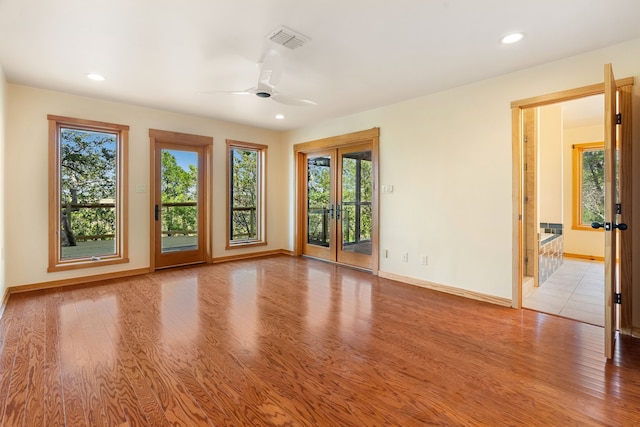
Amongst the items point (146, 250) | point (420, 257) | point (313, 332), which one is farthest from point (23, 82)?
point (420, 257)

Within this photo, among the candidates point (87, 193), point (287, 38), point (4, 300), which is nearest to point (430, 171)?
point (287, 38)

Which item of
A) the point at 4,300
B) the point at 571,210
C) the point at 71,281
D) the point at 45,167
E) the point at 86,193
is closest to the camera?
the point at 4,300

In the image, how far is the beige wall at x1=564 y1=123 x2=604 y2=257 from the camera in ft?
19.4

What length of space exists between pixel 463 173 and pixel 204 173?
4.10 m

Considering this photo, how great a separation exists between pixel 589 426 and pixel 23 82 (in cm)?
590

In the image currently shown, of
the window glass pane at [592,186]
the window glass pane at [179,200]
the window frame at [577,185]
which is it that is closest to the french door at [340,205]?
the window glass pane at [179,200]

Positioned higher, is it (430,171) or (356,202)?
(430,171)

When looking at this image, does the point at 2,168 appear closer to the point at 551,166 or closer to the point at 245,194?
the point at 245,194

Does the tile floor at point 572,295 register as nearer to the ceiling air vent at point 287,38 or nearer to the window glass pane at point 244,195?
the ceiling air vent at point 287,38

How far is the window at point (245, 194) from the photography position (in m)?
5.90

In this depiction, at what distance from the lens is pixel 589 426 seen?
1583mm

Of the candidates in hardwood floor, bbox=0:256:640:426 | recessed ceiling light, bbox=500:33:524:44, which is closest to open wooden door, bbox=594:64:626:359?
hardwood floor, bbox=0:256:640:426

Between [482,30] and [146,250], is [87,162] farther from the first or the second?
[482,30]

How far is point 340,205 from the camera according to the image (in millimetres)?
5492
